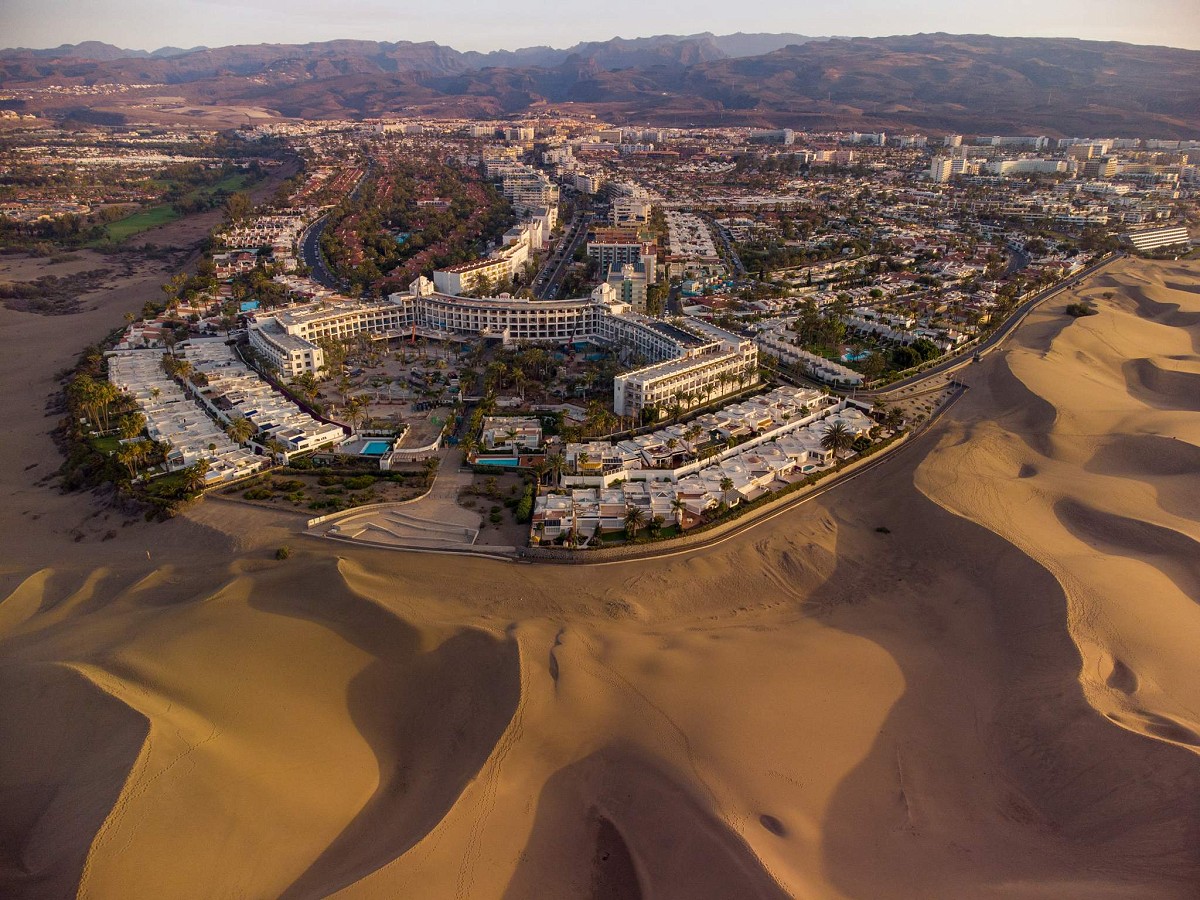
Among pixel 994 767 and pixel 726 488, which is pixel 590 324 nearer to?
pixel 726 488

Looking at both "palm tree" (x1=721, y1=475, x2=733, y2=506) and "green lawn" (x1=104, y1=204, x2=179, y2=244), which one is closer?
"palm tree" (x1=721, y1=475, x2=733, y2=506)

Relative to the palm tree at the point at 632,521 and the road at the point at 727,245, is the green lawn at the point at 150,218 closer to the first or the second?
the road at the point at 727,245

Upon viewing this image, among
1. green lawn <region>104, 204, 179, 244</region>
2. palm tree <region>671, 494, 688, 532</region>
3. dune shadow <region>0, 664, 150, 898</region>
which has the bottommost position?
green lawn <region>104, 204, 179, 244</region>

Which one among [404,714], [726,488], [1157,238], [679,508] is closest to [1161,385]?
[726,488]

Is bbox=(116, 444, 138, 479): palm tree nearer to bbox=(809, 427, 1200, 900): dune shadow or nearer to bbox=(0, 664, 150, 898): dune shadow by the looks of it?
bbox=(0, 664, 150, 898): dune shadow

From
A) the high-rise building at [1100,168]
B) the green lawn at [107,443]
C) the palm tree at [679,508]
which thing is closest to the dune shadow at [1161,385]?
the palm tree at [679,508]

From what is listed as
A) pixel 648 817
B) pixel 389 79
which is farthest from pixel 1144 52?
pixel 648 817

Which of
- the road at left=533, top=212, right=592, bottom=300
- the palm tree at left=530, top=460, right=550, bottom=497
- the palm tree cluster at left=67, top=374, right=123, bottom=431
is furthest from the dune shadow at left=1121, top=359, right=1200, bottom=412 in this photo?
the palm tree cluster at left=67, top=374, right=123, bottom=431

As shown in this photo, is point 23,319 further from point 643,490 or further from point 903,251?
point 903,251
